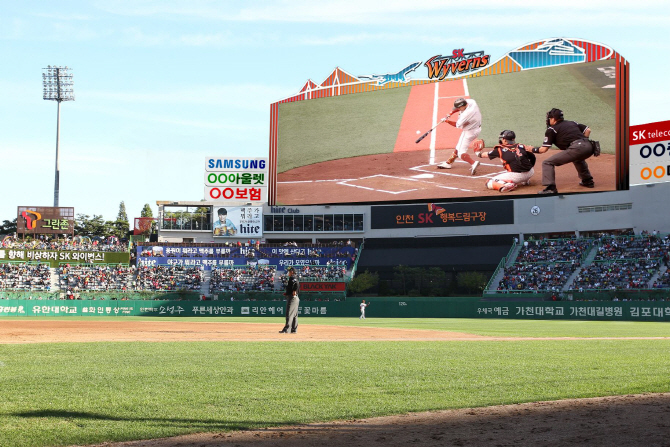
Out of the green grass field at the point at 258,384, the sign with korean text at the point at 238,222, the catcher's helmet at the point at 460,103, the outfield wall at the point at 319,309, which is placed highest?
the catcher's helmet at the point at 460,103

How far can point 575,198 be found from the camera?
6006 cm

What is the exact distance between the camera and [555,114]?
4834 centimetres

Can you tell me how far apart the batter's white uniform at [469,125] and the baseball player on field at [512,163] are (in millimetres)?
2470

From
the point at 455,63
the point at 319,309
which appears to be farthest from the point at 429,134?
the point at 319,309

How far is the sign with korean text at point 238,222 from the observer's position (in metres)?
70.9

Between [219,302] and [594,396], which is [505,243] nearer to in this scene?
[219,302]

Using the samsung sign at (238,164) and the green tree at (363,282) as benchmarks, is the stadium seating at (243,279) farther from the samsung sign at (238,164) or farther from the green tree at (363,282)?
the samsung sign at (238,164)

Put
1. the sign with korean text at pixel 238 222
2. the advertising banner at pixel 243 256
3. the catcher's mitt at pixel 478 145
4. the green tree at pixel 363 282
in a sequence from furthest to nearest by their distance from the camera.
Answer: the sign with korean text at pixel 238 222
the advertising banner at pixel 243 256
the green tree at pixel 363 282
the catcher's mitt at pixel 478 145

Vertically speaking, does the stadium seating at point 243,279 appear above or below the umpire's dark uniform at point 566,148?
below

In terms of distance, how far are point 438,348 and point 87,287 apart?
154 feet

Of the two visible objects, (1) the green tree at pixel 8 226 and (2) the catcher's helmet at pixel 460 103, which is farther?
(1) the green tree at pixel 8 226

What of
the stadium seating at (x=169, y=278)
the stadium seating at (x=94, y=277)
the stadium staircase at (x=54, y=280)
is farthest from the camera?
the stadium seating at (x=169, y=278)

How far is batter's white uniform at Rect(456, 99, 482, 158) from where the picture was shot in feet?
171

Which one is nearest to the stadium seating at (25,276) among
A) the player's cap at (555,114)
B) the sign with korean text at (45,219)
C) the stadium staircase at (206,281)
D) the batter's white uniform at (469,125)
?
the stadium staircase at (206,281)
